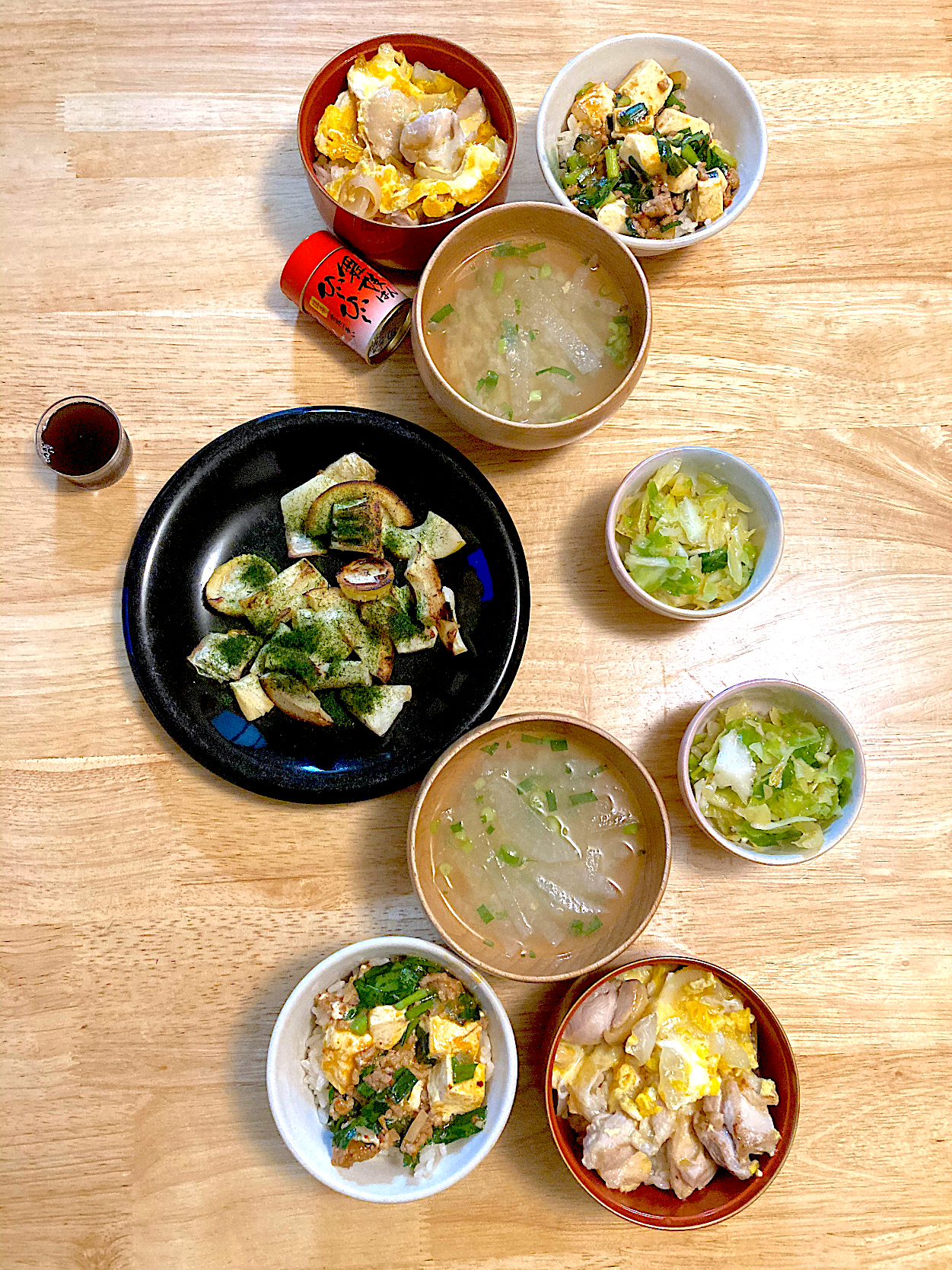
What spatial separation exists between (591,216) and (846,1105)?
1882mm

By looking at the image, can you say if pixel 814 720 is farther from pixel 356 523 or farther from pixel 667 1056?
pixel 356 523

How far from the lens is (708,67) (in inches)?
75.3

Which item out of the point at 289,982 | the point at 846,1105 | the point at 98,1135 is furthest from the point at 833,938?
the point at 98,1135

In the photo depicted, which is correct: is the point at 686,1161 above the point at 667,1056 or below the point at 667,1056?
below

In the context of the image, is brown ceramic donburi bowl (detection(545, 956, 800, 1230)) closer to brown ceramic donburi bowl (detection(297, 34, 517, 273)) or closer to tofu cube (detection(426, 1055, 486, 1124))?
tofu cube (detection(426, 1055, 486, 1124))

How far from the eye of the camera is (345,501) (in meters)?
1.84

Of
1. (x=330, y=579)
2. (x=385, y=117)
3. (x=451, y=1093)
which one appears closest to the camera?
(x=451, y=1093)

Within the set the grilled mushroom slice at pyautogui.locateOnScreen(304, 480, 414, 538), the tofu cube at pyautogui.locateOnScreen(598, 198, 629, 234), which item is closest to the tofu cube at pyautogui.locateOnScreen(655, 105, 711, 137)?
the tofu cube at pyautogui.locateOnScreen(598, 198, 629, 234)

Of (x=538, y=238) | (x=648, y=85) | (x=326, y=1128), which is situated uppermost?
(x=648, y=85)

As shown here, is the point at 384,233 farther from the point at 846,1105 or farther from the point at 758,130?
the point at 846,1105

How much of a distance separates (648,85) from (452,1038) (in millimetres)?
1887

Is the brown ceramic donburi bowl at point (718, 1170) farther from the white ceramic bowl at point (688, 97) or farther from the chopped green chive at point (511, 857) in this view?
the white ceramic bowl at point (688, 97)

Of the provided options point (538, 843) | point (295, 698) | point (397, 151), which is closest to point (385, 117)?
point (397, 151)

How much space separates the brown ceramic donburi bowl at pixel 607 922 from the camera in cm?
165
